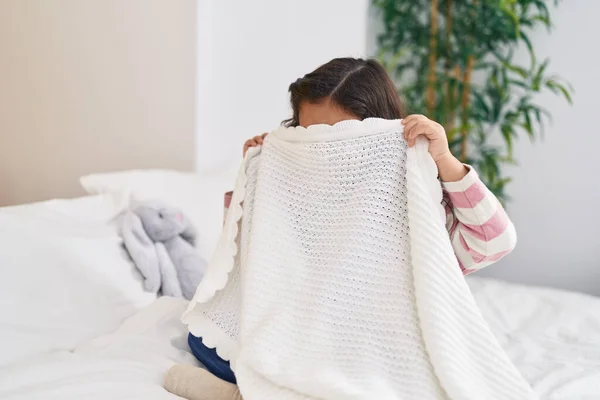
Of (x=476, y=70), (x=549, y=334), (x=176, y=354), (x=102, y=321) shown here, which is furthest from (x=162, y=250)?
(x=476, y=70)

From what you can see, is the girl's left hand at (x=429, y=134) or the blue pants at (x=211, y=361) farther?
the blue pants at (x=211, y=361)

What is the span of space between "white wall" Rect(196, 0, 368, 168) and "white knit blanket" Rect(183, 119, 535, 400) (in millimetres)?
928

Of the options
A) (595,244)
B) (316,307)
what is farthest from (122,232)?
(595,244)

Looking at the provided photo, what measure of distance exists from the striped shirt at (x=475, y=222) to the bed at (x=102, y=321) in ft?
1.07

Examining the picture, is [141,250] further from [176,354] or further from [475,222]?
[475,222]

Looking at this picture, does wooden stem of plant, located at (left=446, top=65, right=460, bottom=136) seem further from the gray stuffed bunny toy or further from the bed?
the gray stuffed bunny toy

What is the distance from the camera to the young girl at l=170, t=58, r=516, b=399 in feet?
3.30

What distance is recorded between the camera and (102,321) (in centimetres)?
132

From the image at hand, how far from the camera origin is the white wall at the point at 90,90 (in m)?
1.97

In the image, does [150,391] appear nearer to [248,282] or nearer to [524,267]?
[248,282]

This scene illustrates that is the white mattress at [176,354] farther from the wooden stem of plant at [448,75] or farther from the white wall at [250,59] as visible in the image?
the wooden stem of plant at [448,75]

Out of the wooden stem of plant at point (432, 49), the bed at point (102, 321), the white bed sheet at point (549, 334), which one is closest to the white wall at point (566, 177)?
the wooden stem of plant at point (432, 49)

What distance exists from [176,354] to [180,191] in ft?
2.12

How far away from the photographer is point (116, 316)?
1.35 meters
